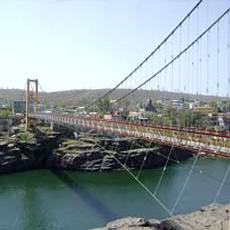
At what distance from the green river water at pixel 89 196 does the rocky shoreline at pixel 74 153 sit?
986mm

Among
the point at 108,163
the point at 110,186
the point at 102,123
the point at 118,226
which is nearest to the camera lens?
the point at 118,226

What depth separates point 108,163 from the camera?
26.3 meters

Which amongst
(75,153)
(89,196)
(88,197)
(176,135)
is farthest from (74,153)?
(176,135)

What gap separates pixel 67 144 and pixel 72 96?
7221cm

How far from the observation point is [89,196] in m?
18.5

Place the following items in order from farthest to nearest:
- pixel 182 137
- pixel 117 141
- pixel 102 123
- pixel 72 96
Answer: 1. pixel 72 96
2. pixel 117 141
3. pixel 102 123
4. pixel 182 137

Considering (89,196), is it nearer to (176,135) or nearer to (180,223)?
(176,135)

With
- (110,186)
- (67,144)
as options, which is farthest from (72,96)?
(110,186)

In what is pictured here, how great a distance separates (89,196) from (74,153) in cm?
839

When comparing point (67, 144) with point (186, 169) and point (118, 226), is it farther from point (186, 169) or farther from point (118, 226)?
point (118, 226)

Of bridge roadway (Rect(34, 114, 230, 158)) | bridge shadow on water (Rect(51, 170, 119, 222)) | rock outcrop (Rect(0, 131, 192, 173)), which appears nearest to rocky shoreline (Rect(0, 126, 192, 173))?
rock outcrop (Rect(0, 131, 192, 173))

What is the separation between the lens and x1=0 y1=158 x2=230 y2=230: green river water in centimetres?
1485

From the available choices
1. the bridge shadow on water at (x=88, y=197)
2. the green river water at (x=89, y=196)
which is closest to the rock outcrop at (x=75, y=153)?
the green river water at (x=89, y=196)

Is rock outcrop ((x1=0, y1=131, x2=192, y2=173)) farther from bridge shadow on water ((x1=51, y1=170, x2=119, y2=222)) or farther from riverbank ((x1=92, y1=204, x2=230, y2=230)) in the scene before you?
riverbank ((x1=92, y1=204, x2=230, y2=230))
